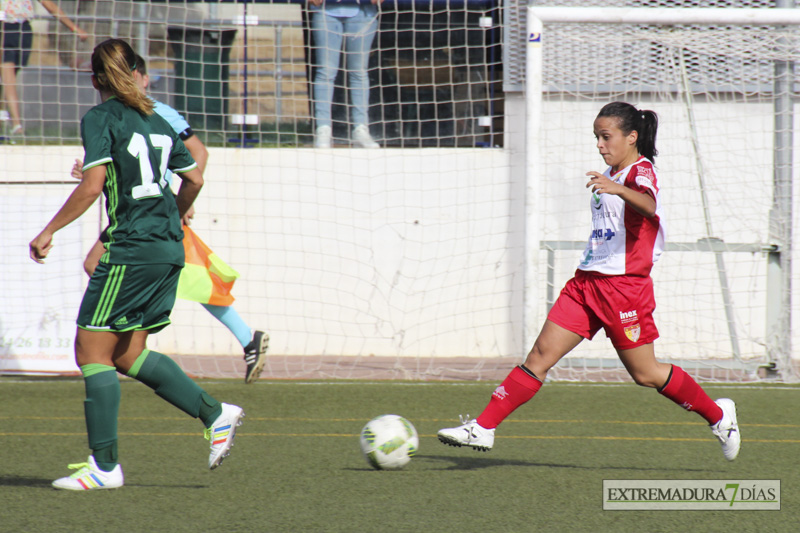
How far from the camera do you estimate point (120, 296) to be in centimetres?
357

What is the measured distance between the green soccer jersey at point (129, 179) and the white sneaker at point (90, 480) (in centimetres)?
87

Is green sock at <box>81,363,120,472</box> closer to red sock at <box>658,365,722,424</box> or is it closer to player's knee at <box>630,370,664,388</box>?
player's knee at <box>630,370,664,388</box>

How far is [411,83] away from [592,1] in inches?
69.6

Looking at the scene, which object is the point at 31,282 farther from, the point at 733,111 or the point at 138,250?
the point at 733,111

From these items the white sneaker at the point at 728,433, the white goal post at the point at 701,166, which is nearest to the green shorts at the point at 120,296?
the white sneaker at the point at 728,433

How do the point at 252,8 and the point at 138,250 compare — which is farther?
the point at 252,8

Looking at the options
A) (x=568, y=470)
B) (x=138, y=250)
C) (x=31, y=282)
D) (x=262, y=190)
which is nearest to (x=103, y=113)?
(x=138, y=250)

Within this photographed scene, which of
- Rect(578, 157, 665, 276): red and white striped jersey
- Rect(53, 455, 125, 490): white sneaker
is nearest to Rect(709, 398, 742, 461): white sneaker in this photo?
Rect(578, 157, 665, 276): red and white striped jersey

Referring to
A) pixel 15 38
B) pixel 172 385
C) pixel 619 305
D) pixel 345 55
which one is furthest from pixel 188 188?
pixel 15 38

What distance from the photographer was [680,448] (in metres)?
4.75

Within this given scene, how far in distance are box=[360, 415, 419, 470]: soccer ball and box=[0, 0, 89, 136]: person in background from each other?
219 inches

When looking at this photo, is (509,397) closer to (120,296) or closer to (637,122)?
(637,122)

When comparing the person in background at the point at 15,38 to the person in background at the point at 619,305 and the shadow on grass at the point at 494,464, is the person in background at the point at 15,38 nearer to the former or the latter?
the shadow on grass at the point at 494,464

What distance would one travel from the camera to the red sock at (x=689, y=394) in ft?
13.6
